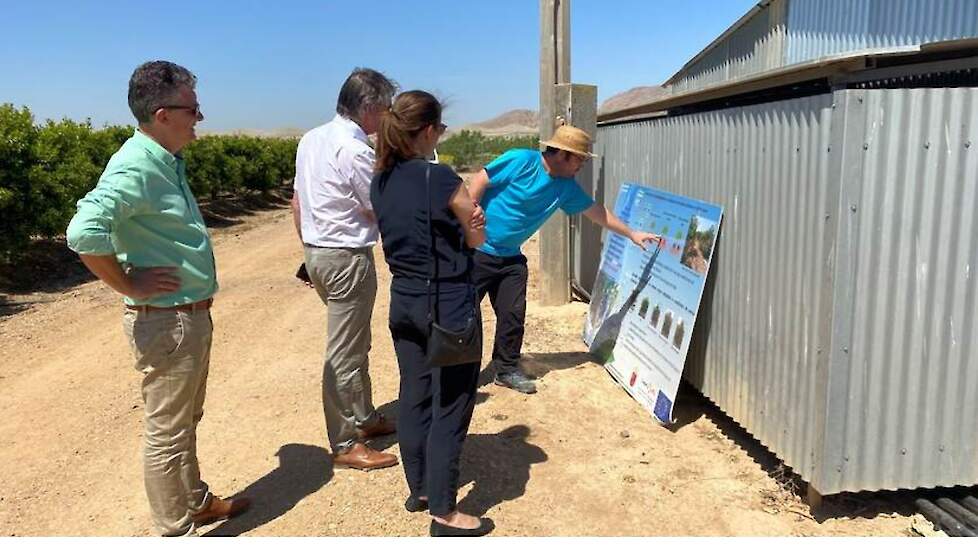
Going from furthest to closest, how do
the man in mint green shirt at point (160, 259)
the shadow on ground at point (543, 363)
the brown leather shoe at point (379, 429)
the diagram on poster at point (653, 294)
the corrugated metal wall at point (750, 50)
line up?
the corrugated metal wall at point (750, 50) → the shadow on ground at point (543, 363) → the diagram on poster at point (653, 294) → the brown leather shoe at point (379, 429) → the man in mint green shirt at point (160, 259)

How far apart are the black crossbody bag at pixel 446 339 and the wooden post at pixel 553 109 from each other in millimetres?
4099

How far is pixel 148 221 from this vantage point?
2760mm

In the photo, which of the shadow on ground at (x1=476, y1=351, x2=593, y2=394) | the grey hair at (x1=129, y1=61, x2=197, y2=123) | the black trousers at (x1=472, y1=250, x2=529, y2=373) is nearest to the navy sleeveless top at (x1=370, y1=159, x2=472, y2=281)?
the grey hair at (x1=129, y1=61, x2=197, y2=123)

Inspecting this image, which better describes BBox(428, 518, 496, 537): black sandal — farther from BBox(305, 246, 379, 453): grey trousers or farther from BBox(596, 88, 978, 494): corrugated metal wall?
BBox(596, 88, 978, 494): corrugated metal wall

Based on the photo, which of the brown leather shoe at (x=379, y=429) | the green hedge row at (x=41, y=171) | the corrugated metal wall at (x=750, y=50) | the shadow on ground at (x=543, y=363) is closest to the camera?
the brown leather shoe at (x=379, y=429)

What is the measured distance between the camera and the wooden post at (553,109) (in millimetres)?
6969

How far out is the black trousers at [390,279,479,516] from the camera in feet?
9.46

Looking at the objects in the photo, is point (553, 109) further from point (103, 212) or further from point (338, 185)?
point (103, 212)

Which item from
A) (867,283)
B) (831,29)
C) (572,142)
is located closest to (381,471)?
(572,142)

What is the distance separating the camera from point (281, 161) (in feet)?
84.8

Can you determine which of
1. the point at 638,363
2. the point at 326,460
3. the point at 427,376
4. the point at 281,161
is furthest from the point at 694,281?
the point at 281,161

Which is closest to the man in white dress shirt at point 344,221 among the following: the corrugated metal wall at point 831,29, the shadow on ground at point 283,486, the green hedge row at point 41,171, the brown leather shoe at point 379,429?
the shadow on ground at point 283,486

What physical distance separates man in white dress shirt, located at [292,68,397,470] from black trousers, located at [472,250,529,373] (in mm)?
1167

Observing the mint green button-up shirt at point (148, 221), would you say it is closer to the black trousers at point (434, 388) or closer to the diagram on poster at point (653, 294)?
the black trousers at point (434, 388)
